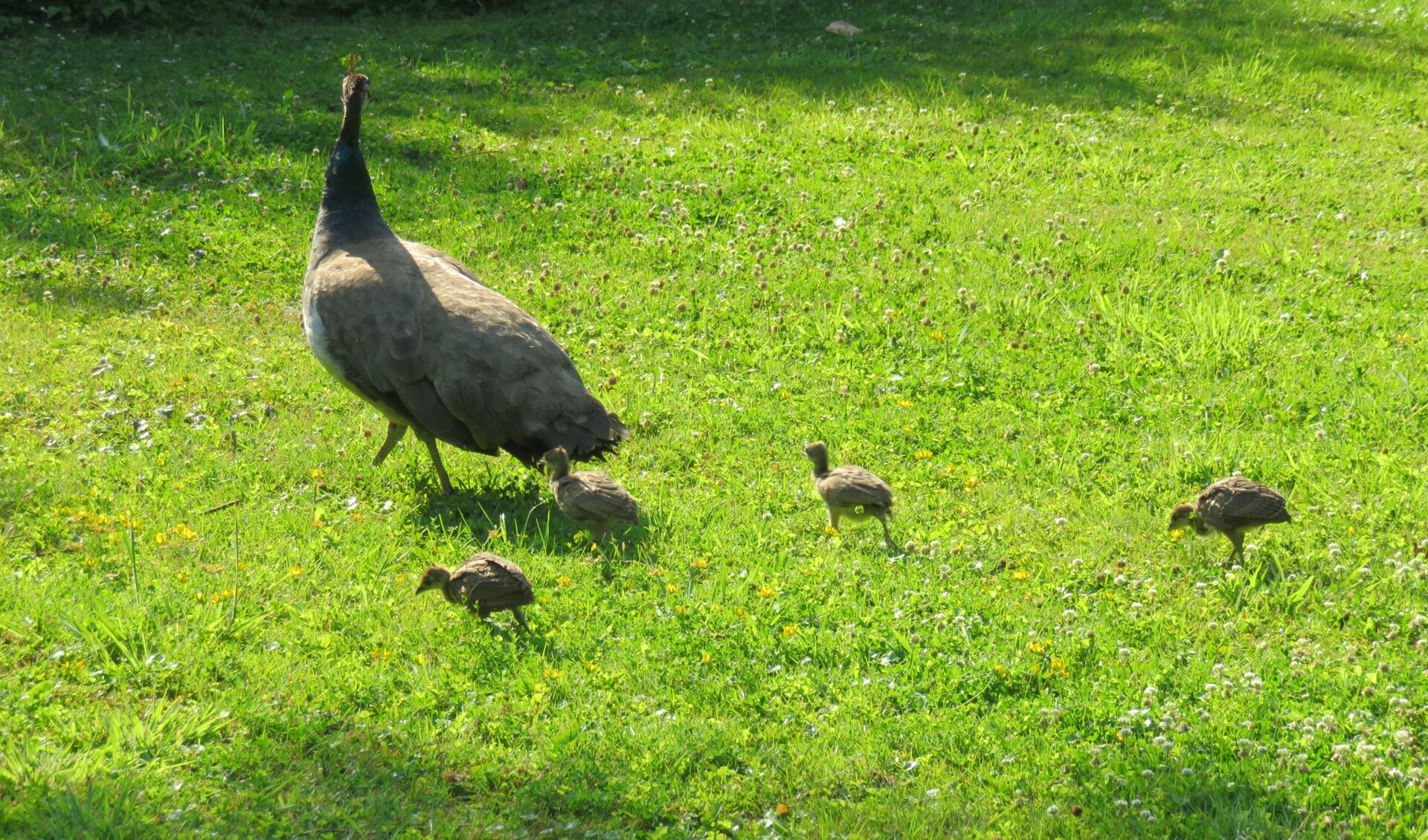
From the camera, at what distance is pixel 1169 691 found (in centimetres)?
620

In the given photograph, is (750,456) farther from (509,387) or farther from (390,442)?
(390,442)

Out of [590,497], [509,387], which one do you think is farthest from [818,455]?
[509,387]

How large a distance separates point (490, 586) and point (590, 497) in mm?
1117

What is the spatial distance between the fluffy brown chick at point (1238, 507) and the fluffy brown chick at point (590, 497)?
10.8ft

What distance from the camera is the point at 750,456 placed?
8805mm

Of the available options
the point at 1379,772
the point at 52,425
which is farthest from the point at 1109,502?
the point at 52,425

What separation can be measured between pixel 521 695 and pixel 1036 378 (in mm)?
5423

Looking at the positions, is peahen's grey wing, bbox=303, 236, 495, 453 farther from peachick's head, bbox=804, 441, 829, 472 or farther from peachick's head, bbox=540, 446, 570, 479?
peachick's head, bbox=804, 441, 829, 472

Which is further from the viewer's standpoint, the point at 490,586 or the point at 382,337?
the point at 382,337

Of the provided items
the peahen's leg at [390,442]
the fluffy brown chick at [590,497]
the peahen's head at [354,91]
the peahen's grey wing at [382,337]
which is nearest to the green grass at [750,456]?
the peahen's leg at [390,442]

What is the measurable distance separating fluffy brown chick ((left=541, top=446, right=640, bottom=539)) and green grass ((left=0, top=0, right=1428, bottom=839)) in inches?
10.0

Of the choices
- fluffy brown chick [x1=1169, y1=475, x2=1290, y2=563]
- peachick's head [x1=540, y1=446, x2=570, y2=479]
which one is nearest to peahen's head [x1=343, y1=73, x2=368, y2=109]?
peachick's head [x1=540, y1=446, x2=570, y2=479]

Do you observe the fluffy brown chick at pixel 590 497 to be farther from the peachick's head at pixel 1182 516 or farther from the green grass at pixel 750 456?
the peachick's head at pixel 1182 516

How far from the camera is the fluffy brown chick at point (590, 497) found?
7316mm
